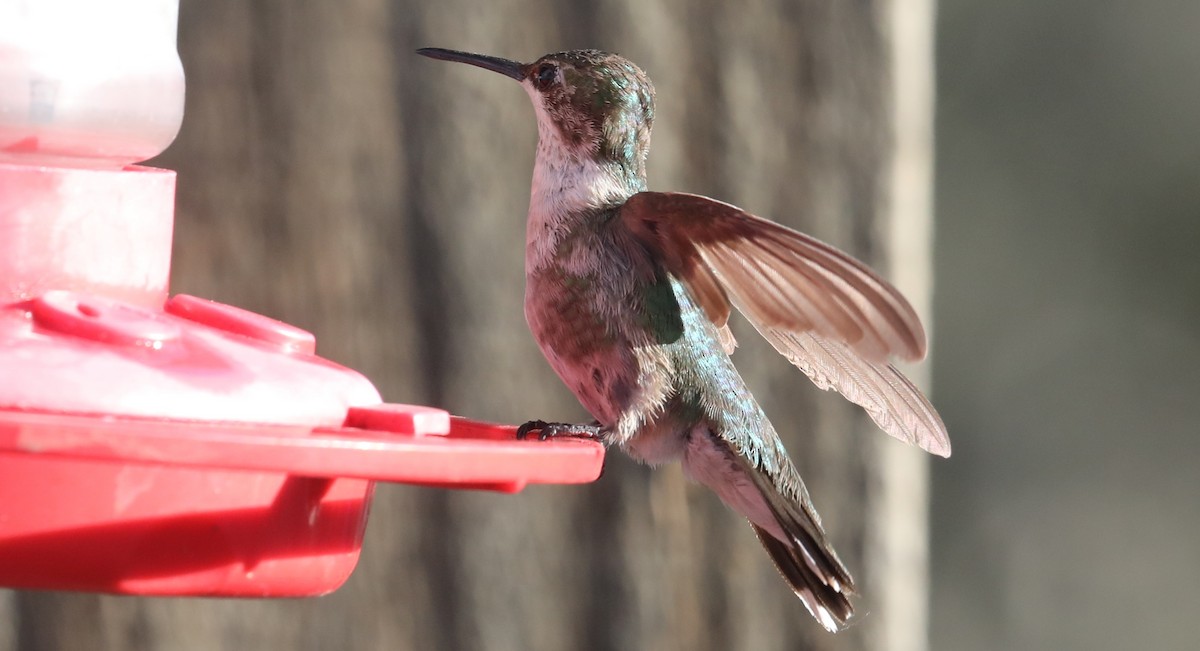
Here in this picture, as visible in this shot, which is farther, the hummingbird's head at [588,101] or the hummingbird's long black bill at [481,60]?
the hummingbird's head at [588,101]

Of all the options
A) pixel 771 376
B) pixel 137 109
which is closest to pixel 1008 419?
pixel 771 376

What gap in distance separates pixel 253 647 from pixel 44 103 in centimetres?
129

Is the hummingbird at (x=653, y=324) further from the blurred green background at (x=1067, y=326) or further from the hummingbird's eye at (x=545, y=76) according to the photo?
the blurred green background at (x=1067, y=326)

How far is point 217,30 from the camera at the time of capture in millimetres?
3338

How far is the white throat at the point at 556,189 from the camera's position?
3172 millimetres

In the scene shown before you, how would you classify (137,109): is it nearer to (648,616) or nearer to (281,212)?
(281,212)

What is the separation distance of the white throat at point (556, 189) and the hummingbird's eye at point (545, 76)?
0.03 metres

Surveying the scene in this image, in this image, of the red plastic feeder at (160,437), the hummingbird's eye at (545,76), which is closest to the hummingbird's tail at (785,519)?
the hummingbird's eye at (545,76)

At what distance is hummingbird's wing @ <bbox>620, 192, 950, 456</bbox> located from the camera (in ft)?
7.78

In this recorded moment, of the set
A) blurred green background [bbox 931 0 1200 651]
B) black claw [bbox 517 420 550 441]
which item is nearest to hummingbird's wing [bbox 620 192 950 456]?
black claw [bbox 517 420 550 441]

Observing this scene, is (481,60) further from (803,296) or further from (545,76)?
(803,296)

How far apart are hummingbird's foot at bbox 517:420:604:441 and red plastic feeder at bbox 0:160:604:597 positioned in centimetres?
32

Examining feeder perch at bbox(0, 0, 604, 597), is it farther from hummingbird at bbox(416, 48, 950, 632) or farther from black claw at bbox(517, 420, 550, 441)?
hummingbird at bbox(416, 48, 950, 632)

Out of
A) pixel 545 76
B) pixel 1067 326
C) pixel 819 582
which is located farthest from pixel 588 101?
pixel 1067 326
